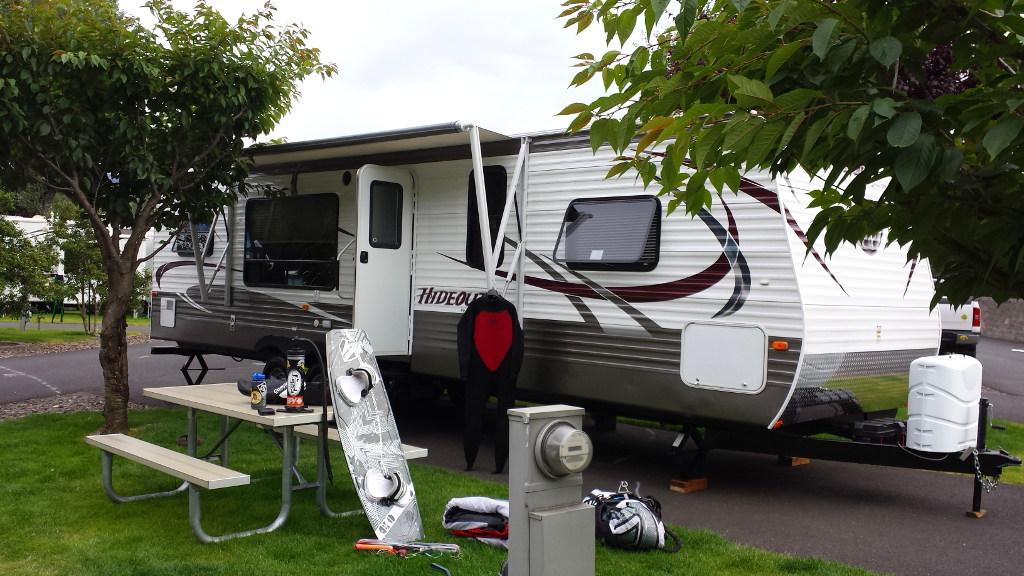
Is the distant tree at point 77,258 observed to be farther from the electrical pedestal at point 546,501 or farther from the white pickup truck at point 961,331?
the electrical pedestal at point 546,501

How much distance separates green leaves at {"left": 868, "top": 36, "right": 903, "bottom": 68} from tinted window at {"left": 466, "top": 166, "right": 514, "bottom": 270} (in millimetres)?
5723

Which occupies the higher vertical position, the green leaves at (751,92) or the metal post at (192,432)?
the green leaves at (751,92)

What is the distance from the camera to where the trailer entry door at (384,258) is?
811 centimetres

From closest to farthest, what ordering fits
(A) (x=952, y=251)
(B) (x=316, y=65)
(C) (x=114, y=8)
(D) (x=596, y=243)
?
(A) (x=952, y=251)
(D) (x=596, y=243)
(C) (x=114, y=8)
(B) (x=316, y=65)

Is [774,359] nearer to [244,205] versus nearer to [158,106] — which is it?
[158,106]

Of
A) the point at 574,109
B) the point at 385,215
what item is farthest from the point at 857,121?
the point at 385,215

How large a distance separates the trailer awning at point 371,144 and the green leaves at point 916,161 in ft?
18.4

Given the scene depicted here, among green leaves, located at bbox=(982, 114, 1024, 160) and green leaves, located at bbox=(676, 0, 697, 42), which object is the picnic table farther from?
green leaves, located at bbox=(982, 114, 1024, 160)

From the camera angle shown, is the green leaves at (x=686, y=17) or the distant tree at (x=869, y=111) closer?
the distant tree at (x=869, y=111)

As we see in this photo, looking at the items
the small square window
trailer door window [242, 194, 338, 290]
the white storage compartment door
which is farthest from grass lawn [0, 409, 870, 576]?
the small square window

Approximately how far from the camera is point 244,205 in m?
9.92

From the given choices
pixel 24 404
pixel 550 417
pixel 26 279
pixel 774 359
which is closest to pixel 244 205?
pixel 24 404

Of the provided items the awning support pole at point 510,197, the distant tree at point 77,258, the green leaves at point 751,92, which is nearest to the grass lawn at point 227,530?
the awning support pole at point 510,197

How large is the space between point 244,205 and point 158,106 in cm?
222
